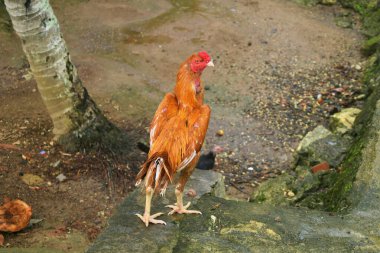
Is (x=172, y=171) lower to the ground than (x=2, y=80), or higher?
higher

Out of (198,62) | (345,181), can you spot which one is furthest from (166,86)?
(198,62)

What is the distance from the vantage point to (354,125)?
6703 mm

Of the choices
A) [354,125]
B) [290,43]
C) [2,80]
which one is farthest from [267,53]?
[2,80]

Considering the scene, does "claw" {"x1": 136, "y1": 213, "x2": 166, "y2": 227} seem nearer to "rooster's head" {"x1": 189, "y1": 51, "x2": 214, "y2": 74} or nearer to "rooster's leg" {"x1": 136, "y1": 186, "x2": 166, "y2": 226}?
"rooster's leg" {"x1": 136, "y1": 186, "x2": 166, "y2": 226}

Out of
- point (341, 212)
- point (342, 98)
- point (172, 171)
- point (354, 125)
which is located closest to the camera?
point (172, 171)

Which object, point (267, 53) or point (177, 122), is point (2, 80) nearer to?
point (267, 53)

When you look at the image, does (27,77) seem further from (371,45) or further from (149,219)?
(371,45)

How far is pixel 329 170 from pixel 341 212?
1702 millimetres

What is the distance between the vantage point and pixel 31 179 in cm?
570

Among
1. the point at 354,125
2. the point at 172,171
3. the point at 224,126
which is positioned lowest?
the point at 224,126

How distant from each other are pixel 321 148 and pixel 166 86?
256 cm

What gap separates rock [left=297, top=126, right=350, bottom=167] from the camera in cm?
625

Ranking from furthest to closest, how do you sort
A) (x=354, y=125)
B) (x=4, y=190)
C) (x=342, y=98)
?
1. (x=342, y=98)
2. (x=354, y=125)
3. (x=4, y=190)

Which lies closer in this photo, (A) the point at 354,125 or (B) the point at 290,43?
(A) the point at 354,125
